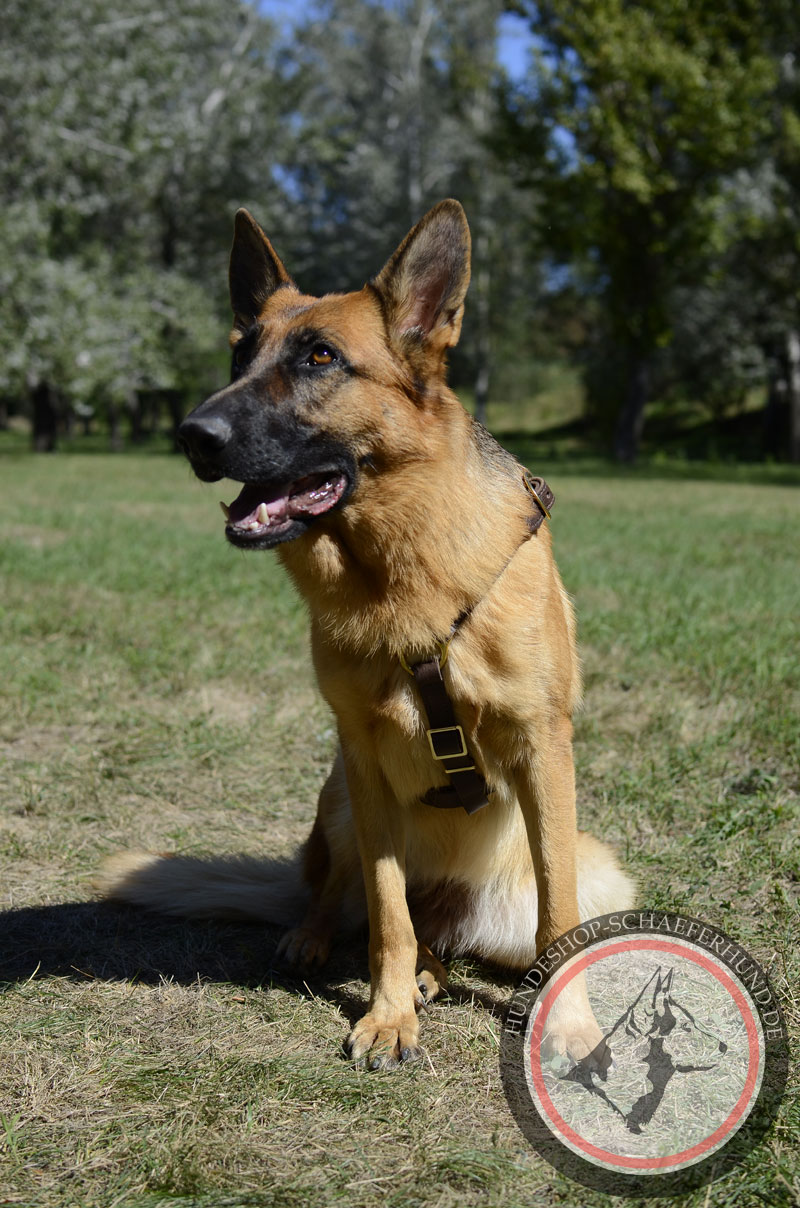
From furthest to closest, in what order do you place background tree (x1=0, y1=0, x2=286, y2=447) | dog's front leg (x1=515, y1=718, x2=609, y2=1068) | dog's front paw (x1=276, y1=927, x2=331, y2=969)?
background tree (x1=0, y1=0, x2=286, y2=447) < dog's front paw (x1=276, y1=927, x2=331, y2=969) < dog's front leg (x1=515, y1=718, x2=609, y2=1068)

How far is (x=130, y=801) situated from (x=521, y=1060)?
8.08 ft

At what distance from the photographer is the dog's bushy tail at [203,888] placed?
3525mm

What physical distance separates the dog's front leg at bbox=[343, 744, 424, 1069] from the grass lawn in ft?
0.57

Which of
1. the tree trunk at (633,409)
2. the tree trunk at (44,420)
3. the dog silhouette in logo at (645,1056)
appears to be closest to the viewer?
the dog silhouette in logo at (645,1056)

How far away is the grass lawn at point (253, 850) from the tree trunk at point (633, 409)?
57.4 ft

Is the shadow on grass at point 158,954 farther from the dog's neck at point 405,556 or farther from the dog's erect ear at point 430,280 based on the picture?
the dog's erect ear at point 430,280

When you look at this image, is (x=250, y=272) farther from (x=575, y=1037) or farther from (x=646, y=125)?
(x=646, y=125)

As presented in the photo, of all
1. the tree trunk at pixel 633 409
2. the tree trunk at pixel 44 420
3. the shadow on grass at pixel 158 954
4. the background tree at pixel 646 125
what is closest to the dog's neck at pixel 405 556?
the shadow on grass at pixel 158 954

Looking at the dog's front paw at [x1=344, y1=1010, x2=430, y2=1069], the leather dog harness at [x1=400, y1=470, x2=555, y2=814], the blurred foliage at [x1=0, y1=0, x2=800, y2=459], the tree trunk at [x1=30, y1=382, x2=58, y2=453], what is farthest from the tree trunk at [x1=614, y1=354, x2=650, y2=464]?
the dog's front paw at [x1=344, y1=1010, x2=430, y2=1069]

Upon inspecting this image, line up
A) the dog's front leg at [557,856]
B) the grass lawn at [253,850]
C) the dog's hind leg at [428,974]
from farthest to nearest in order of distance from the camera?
the dog's hind leg at [428,974] → the dog's front leg at [557,856] → the grass lawn at [253,850]

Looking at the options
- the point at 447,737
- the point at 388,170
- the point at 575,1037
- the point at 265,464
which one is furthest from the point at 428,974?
the point at 388,170

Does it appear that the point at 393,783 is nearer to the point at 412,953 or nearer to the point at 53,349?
the point at 412,953

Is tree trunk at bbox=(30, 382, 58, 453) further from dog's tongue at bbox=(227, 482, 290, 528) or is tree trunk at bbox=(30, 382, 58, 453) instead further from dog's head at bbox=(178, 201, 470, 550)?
dog's tongue at bbox=(227, 482, 290, 528)

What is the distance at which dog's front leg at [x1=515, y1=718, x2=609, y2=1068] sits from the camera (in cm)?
275
